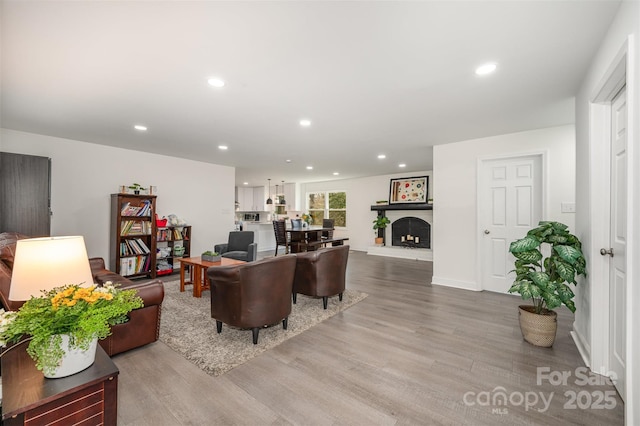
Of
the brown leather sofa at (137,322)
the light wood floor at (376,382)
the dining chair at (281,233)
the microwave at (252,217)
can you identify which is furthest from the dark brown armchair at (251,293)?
the microwave at (252,217)

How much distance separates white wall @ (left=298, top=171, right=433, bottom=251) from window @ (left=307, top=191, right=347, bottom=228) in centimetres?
22

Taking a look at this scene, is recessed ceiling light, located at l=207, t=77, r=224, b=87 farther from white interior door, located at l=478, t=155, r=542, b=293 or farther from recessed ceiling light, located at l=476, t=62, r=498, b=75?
white interior door, located at l=478, t=155, r=542, b=293

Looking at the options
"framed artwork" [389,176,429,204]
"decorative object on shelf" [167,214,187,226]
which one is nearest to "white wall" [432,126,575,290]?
"framed artwork" [389,176,429,204]

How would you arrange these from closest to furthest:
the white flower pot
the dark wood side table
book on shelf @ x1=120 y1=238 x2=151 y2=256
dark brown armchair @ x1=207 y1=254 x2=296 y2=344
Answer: the dark wood side table → the white flower pot → dark brown armchair @ x1=207 y1=254 x2=296 y2=344 → book on shelf @ x1=120 y1=238 x2=151 y2=256

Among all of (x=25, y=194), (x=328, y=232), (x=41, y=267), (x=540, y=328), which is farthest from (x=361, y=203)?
(x=41, y=267)

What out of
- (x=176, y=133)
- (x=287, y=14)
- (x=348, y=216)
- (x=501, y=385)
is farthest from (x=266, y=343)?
(x=348, y=216)

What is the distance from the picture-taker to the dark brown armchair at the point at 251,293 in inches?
96.3

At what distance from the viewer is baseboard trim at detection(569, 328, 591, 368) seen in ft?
7.24

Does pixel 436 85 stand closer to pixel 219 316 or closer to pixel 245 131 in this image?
pixel 245 131

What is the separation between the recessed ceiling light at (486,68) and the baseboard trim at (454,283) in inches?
129

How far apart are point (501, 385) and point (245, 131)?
12.9 ft

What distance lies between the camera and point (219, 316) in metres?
2.65

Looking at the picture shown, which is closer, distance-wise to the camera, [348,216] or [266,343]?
[266,343]

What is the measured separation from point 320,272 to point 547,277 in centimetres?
228
